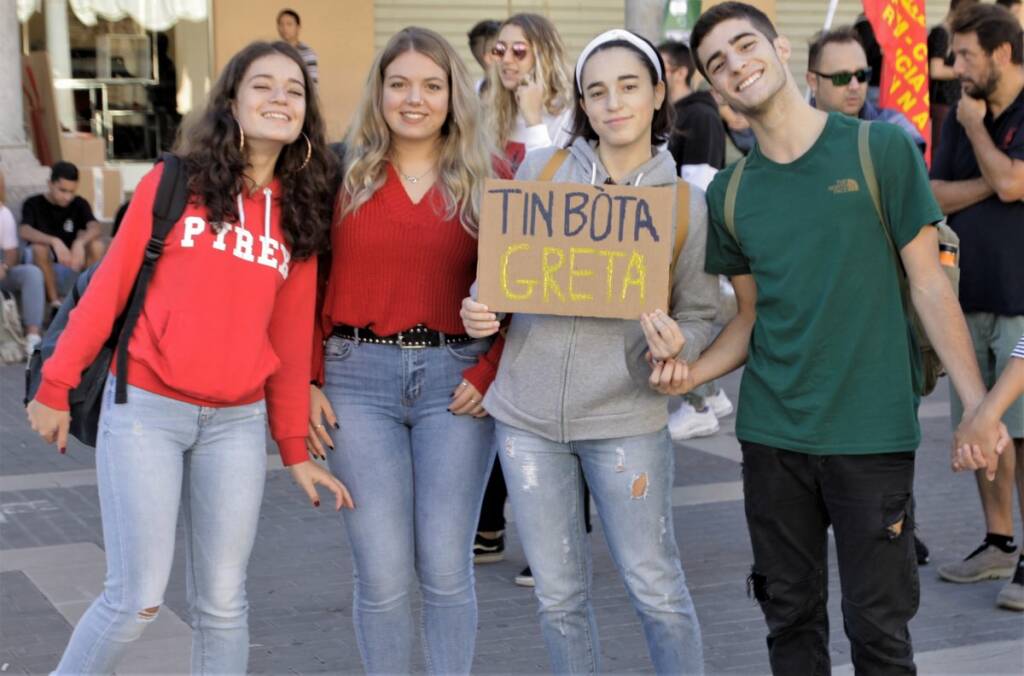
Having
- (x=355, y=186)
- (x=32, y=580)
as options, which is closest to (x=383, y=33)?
(x=32, y=580)

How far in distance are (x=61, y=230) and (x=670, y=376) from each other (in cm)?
1027

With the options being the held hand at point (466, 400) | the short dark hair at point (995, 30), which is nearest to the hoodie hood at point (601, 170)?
the held hand at point (466, 400)

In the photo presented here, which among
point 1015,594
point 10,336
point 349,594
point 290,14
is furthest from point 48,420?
point 290,14

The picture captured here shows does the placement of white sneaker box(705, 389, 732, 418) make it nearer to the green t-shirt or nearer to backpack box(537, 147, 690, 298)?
backpack box(537, 147, 690, 298)

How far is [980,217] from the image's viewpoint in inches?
233

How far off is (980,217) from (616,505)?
269 cm

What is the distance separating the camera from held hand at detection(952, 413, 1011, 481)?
11.9 ft

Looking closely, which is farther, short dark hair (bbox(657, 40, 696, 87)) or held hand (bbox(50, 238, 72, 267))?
held hand (bbox(50, 238, 72, 267))

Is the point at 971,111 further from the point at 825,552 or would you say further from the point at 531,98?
the point at 825,552

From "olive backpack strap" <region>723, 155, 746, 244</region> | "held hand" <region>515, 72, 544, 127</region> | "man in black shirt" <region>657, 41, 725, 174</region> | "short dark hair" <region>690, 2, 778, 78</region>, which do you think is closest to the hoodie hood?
"olive backpack strap" <region>723, 155, 746, 244</region>

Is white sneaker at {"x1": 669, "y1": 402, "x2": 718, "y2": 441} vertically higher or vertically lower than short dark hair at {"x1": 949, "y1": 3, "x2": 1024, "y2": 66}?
lower

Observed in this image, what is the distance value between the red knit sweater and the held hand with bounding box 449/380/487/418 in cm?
2

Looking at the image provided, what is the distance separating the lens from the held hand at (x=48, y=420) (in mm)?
3816

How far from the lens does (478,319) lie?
398 cm
